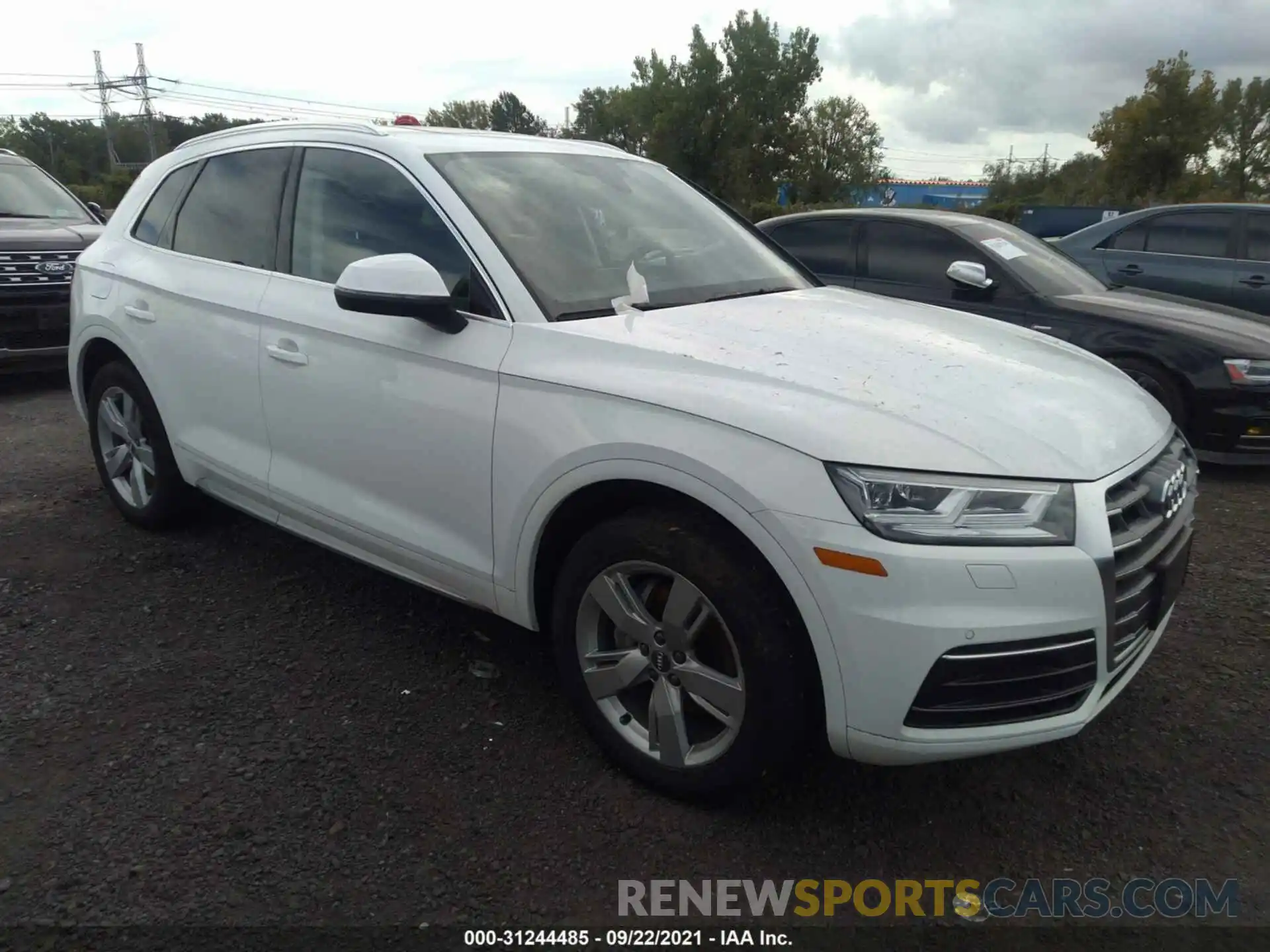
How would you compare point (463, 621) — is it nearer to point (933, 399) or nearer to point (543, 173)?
point (543, 173)

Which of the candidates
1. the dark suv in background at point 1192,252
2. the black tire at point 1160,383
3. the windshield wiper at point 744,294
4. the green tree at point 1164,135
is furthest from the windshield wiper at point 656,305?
the green tree at point 1164,135

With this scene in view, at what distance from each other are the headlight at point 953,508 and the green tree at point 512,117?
6907 centimetres

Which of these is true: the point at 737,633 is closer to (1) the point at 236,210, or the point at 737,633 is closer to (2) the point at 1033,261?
(1) the point at 236,210

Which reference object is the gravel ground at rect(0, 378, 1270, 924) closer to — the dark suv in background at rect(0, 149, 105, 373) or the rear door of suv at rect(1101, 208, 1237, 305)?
the dark suv in background at rect(0, 149, 105, 373)

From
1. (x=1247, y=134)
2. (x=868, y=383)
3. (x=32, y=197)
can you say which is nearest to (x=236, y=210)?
(x=868, y=383)

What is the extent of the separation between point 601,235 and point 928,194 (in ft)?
237

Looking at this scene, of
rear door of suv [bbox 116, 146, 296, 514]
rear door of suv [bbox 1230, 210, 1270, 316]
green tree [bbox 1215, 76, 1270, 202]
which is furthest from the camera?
green tree [bbox 1215, 76, 1270, 202]

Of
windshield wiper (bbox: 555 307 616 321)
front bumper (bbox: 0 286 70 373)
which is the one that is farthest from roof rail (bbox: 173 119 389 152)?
front bumper (bbox: 0 286 70 373)

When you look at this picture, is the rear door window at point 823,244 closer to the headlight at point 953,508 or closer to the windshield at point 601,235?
the windshield at point 601,235

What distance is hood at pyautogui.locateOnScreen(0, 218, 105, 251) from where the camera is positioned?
7.50 m

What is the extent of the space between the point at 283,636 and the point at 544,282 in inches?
66.6

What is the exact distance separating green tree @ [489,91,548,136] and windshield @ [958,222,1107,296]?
6445 centimetres

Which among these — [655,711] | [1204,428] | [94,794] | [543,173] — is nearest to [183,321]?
[543,173]

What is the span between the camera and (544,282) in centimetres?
290
